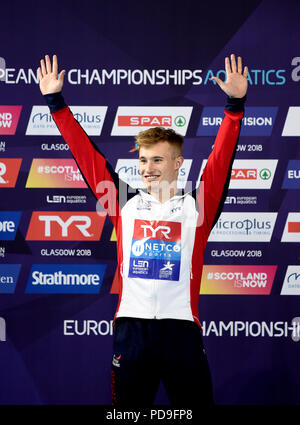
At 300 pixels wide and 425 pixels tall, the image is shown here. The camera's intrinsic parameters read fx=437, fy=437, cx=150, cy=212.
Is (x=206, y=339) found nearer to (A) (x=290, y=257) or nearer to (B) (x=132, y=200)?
(A) (x=290, y=257)

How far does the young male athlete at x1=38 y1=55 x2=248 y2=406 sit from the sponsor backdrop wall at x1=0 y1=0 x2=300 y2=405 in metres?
0.97

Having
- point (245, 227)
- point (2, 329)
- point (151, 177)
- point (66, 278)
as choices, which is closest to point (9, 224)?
point (66, 278)

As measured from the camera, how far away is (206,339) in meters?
3.02

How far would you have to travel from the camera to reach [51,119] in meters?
2.98

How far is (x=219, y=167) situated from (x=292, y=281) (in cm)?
145

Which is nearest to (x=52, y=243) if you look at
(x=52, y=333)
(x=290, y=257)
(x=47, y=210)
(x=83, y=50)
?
(x=47, y=210)

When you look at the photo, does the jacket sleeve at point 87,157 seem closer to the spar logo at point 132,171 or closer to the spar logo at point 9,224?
the spar logo at point 132,171

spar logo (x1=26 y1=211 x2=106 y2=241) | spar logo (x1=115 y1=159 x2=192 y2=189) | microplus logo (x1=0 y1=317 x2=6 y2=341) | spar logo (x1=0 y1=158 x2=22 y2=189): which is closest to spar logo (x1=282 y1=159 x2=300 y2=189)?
spar logo (x1=115 y1=159 x2=192 y2=189)

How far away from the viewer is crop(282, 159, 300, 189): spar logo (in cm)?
299

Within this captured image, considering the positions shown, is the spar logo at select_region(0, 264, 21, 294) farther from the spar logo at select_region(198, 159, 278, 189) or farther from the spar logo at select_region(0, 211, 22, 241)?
the spar logo at select_region(198, 159, 278, 189)

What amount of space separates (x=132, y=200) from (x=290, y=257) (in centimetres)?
147

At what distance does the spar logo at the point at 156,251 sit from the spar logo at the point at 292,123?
1.43m

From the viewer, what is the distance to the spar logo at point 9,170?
2988 millimetres

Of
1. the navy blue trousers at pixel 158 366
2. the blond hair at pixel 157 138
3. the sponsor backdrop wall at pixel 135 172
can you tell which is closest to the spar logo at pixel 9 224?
the sponsor backdrop wall at pixel 135 172
